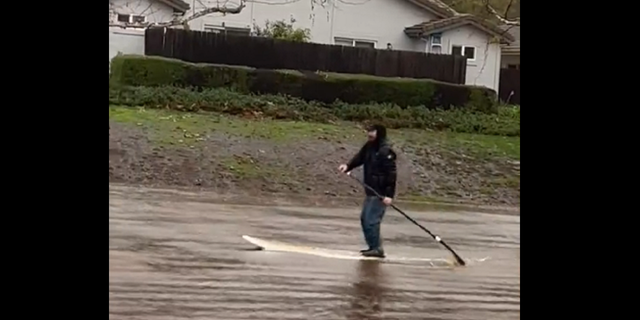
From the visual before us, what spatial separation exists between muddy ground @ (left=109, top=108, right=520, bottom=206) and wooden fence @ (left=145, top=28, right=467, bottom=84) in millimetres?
606

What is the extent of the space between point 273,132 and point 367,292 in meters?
1.44

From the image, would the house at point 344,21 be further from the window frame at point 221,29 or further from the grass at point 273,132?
the grass at point 273,132

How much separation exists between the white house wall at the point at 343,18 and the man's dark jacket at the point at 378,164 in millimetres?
545

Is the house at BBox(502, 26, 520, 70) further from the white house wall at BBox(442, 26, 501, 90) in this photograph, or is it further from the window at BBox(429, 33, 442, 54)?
the window at BBox(429, 33, 442, 54)

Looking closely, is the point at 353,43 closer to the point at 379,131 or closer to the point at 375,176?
the point at 379,131

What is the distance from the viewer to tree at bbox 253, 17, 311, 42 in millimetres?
4695

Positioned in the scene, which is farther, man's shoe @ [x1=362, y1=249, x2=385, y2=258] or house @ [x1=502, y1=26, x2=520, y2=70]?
man's shoe @ [x1=362, y1=249, x2=385, y2=258]

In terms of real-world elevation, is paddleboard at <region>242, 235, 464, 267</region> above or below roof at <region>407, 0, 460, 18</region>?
below

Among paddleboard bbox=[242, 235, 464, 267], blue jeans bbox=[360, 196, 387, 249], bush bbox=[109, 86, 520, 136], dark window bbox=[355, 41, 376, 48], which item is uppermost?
dark window bbox=[355, 41, 376, 48]

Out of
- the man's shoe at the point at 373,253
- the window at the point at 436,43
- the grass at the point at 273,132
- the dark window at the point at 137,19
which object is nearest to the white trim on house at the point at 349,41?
the window at the point at 436,43

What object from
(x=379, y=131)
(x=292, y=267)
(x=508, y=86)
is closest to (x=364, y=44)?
(x=379, y=131)

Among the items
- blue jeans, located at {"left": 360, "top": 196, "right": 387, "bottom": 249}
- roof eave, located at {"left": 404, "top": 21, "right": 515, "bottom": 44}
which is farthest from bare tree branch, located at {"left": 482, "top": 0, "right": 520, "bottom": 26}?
blue jeans, located at {"left": 360, "top": 196, "right": 387, "bottom": 249}
